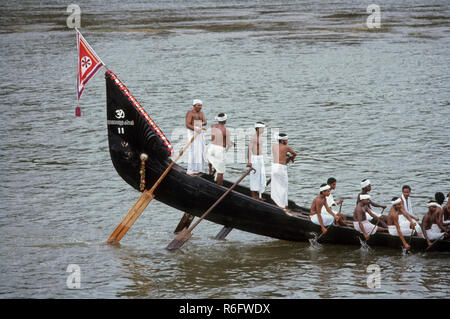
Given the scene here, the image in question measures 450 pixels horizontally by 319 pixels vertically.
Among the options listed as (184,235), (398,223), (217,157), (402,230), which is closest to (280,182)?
(217,157)

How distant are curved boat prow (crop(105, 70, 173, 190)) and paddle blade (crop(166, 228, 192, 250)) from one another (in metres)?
1.68

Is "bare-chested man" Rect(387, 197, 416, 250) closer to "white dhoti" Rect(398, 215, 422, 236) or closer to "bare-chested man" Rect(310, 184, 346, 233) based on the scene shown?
"white dhoti" Rect(398, 215, 422, 236)

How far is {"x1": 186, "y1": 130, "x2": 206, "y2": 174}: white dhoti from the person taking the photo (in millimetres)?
17281

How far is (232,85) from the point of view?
38156mm

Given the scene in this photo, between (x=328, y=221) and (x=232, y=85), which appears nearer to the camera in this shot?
(x=328, y=221)

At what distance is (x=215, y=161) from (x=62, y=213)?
225 inches

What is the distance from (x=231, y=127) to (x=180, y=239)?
13.4 meters

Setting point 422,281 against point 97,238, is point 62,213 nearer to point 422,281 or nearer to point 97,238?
point 97,238

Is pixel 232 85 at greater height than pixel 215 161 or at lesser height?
greater

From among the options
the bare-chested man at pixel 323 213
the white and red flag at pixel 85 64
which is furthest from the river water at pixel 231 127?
the white and red flag at pixel 85 64

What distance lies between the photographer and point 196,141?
17.4m

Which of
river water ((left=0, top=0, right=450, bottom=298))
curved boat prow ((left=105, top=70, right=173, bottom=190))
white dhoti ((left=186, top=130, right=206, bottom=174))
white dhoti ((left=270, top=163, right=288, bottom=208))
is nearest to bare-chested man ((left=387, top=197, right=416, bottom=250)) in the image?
river water ((left=0, top=0, right=450, bottom=298))
